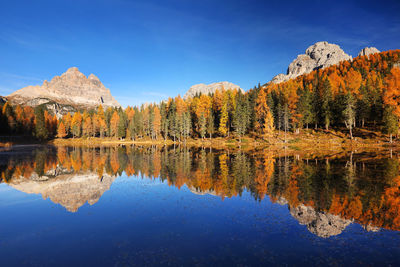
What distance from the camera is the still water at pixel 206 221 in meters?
10.2

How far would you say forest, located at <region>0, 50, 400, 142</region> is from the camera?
74.4 meters

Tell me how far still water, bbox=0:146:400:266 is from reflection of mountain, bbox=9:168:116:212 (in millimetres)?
111

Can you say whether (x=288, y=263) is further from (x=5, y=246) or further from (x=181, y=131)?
(x=181, y=131)

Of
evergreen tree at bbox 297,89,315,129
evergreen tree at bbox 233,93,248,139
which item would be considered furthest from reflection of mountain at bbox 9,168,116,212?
evergreen tree at bbox 297,89,315,129

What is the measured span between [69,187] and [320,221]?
961 inches

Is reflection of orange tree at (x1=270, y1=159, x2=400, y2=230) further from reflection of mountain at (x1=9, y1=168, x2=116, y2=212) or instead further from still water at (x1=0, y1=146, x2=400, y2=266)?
reflection of mountain at (x1=9, y1=168, x2=116, y2=212)

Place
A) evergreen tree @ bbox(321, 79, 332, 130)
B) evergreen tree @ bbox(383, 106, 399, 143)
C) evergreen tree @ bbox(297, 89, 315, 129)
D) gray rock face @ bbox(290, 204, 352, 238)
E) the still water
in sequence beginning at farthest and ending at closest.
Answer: evergreen tree @ bbox(297, 89, 315, 129) < evergreen tree @ bbox(321, 79, 332, 130) < evergreen tree @ bbox(383, 106, 399, 143) < gray rock face @ bbox(290, 204, 352, 238) < the still water

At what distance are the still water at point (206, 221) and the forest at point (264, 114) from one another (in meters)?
56.2

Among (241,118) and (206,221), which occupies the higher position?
(241,118)

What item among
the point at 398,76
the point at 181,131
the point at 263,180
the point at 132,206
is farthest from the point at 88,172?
the point at 398,76

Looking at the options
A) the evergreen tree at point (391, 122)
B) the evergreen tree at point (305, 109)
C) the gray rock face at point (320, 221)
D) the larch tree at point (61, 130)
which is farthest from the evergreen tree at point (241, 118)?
the larch tree at point (61, 130)

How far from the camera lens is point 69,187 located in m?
24.0

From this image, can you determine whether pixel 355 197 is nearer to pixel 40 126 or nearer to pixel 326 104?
pixel 326 104

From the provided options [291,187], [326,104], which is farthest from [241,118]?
[291,187]
